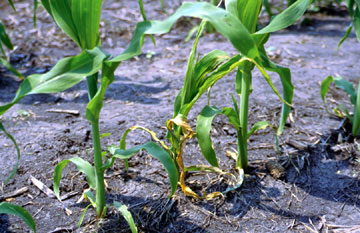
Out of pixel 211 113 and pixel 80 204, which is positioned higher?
pixel 211 113

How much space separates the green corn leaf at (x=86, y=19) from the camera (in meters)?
1.07

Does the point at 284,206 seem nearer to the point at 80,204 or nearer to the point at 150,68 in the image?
the point at 80,204

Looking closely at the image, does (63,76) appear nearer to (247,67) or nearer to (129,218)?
(129,218)

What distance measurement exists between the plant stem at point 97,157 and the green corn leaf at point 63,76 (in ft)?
0.49

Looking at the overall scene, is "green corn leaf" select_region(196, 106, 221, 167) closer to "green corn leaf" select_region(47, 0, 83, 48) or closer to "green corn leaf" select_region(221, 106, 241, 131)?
"green corn leaf" select_region(221, 106, 241, 131)

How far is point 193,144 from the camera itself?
71.0 inches

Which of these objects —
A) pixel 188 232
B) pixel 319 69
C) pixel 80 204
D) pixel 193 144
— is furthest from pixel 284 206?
pixel 319 69

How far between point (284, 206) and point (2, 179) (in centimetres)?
110

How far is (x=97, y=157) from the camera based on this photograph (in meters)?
1.25

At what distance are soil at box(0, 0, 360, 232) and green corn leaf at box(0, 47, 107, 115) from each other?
0.57m

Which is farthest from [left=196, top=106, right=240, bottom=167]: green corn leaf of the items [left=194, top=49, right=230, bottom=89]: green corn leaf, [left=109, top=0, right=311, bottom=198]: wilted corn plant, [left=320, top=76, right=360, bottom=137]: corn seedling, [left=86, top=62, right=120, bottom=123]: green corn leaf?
[left=320, top=76, right=360, bottom=137]: corn seedling

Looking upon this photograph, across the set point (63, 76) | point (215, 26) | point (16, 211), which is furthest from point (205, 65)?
point (16, 211)

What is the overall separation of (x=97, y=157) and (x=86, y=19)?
0.43 m

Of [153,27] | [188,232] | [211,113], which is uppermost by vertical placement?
[153,27]
